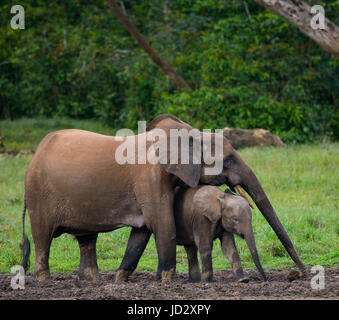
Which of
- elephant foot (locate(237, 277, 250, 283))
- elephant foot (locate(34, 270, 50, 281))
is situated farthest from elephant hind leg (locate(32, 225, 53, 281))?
elephant foot (locate(237, 277, 250, 283))

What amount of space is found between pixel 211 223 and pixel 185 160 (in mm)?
657

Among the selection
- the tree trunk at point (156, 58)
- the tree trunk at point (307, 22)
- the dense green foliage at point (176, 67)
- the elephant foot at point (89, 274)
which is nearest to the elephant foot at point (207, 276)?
the elephant foot at point (89, 274)

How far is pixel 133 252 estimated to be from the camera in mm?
7703

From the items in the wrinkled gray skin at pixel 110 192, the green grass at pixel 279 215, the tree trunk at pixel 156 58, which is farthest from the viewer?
the tree trunk at pixel 156 58

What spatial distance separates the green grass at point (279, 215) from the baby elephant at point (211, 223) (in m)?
1.25

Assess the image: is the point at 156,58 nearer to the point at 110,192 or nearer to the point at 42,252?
the point at 42,252

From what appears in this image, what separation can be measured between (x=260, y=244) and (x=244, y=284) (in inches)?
96.1

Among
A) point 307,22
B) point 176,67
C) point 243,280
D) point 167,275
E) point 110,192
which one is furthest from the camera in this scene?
point 176,67

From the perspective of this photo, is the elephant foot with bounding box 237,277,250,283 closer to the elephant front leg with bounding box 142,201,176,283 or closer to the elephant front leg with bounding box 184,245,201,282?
the elephant front leg with bounding box 184,245,201,282

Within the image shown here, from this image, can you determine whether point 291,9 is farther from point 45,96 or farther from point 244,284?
point 45,96

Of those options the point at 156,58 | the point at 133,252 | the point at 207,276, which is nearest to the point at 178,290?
the point at 207,276

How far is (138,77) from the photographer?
2078cm

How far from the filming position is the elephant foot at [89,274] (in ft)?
26.3

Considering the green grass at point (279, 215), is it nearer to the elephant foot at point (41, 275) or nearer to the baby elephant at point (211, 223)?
the elephant foot at point (41, 275)
